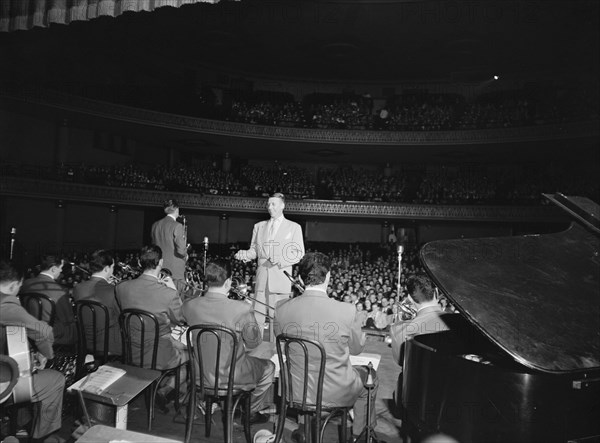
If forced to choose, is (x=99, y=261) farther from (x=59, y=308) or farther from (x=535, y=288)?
(x=535, y=288)

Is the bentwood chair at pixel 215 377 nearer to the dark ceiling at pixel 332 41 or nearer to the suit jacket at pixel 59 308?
the suit jacket at pixel 59 308

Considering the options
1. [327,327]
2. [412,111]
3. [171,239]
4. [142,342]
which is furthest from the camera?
[412,111]

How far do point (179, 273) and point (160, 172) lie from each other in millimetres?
11173

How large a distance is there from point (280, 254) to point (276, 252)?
6 centimetres

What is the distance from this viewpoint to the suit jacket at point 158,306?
4.66 meters

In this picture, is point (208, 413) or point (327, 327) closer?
point (327, 327)

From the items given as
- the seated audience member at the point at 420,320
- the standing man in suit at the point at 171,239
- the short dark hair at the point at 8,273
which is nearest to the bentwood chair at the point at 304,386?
the seated audience member at the point at 420,320

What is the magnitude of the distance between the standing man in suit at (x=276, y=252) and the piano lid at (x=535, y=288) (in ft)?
10.2

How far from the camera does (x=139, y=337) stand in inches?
188

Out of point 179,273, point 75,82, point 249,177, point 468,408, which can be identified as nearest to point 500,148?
point 249,177

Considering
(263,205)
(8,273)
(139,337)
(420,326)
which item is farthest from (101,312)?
(263,205)

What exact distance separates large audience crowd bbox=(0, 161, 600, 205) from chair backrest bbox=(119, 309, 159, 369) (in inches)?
531

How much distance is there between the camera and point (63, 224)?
1861 cm

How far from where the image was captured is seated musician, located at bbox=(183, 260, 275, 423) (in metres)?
4.15
